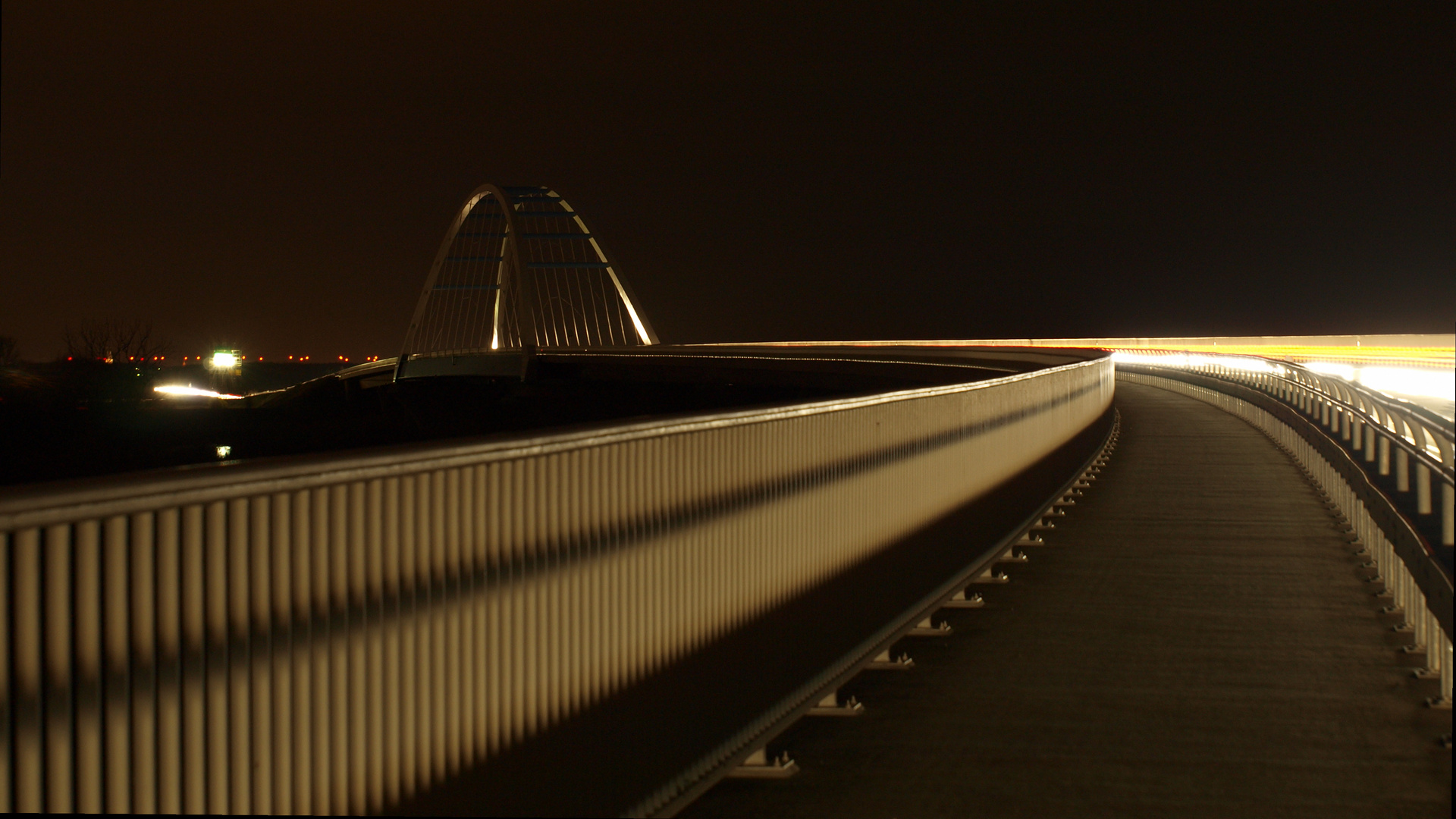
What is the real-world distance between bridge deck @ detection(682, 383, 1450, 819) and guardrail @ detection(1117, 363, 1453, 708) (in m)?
0.22

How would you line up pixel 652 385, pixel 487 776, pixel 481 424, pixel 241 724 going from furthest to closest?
1. pixel 652 385
2. pixel 481 424
3. pixel 487 776
4. pixel 241 724

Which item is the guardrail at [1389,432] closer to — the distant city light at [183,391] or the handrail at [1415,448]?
the handrail at [1415,448]

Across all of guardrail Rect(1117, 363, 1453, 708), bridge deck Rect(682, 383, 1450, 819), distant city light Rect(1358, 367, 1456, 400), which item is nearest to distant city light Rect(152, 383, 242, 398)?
distant city light Rect(1358, 367, 1456, 400)

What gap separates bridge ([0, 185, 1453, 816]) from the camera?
11.2ft

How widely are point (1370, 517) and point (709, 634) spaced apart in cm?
814

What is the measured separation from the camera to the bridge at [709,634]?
341 centimetres

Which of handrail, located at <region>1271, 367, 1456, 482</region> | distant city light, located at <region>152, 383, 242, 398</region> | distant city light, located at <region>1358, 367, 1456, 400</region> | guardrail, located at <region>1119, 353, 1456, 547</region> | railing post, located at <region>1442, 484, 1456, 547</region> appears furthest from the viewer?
distant city light, located at <region>152, 383, 242, 398</region>

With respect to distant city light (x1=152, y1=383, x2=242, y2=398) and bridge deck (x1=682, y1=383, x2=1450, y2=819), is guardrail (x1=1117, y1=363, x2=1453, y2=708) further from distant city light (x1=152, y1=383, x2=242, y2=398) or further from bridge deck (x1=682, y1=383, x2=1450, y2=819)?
distant city light (x1=152, y1=383, x2=242, y2=398)

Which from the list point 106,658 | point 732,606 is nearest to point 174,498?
point 106,658

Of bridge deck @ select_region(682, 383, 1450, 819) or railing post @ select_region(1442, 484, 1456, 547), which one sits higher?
railing post @ select_region(1442, 484, 1456, 547)

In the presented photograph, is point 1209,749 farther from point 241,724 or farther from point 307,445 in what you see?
point 307,445

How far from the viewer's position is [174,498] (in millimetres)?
3449

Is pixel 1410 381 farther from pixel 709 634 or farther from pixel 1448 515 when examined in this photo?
pixel 709 634

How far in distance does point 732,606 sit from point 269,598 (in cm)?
318
